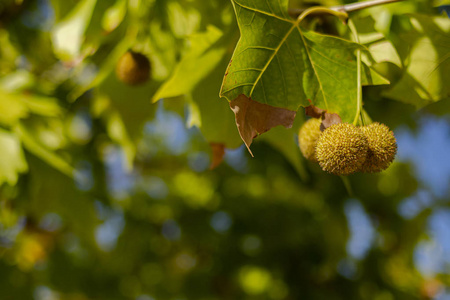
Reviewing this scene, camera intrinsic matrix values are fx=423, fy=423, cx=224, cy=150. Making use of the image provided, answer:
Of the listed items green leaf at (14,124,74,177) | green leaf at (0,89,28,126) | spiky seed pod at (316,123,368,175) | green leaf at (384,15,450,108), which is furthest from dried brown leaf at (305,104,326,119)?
green leaf at (0,89,28,126)

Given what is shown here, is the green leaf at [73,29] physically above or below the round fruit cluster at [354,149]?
above

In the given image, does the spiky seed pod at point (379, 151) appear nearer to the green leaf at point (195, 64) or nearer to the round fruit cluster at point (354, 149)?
the round fruit cluster at point (354, 149)

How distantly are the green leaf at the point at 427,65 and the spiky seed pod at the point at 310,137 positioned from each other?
240 millimetres

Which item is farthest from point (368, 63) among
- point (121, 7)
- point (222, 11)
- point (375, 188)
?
point (375, 188)

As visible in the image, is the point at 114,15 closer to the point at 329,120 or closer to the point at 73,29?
the point at 73,29

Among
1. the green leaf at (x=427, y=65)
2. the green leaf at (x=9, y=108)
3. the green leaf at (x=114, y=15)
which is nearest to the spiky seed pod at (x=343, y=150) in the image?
the green leaf at (x=427, y=65)

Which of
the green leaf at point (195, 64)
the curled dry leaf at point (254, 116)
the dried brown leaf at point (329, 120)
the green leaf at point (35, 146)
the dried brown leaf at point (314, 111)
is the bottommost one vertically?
the green leaf at point (35, 146)

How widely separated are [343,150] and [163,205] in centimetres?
354

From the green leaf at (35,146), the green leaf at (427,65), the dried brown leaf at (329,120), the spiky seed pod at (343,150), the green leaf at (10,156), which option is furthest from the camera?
the green leaf at (35,146)

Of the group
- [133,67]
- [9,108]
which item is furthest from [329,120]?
[9,108]

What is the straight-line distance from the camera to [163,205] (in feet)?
14.3

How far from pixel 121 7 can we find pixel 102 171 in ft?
5.85

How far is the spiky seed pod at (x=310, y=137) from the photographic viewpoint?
1199mm

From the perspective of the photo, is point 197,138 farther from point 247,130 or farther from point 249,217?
point 247,130
